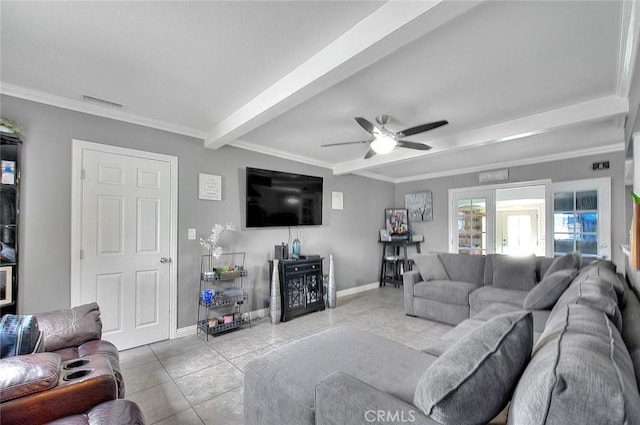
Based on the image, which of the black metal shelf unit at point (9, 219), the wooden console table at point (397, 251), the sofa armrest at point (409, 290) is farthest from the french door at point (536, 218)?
the black metal shelf unit at point (9, 219)

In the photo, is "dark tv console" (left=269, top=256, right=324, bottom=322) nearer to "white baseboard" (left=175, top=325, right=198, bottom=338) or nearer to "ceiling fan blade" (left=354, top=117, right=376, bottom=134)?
"white baseboard" (left=175, top=325, right=198, bottom=338)

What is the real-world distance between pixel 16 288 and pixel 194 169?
6.28 ft

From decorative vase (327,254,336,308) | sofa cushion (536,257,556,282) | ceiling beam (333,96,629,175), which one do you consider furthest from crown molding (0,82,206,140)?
sofa cushion (536,257,556,282)

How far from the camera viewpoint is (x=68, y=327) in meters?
1.94

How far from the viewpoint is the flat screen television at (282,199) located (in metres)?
3.97

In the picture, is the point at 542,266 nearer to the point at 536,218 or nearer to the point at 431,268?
the point at 431,268

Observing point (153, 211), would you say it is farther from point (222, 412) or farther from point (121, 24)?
point (222, 412)

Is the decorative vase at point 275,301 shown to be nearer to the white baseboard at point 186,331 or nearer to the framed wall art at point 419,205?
the white baseboard at point 186,331

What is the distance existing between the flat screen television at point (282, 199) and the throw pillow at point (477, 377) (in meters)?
3.27

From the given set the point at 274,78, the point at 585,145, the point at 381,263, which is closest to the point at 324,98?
the point at 274,78

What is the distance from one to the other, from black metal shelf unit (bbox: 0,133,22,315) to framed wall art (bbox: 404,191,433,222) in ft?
20.0

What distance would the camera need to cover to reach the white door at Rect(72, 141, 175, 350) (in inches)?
111

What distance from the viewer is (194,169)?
3535 millimetres

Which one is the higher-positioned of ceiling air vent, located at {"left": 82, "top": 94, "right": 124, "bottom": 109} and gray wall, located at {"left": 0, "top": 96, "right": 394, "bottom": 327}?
ceiling air vent, located at {"left": 82, "top": 94, "right": 124, "bottom": 109}
